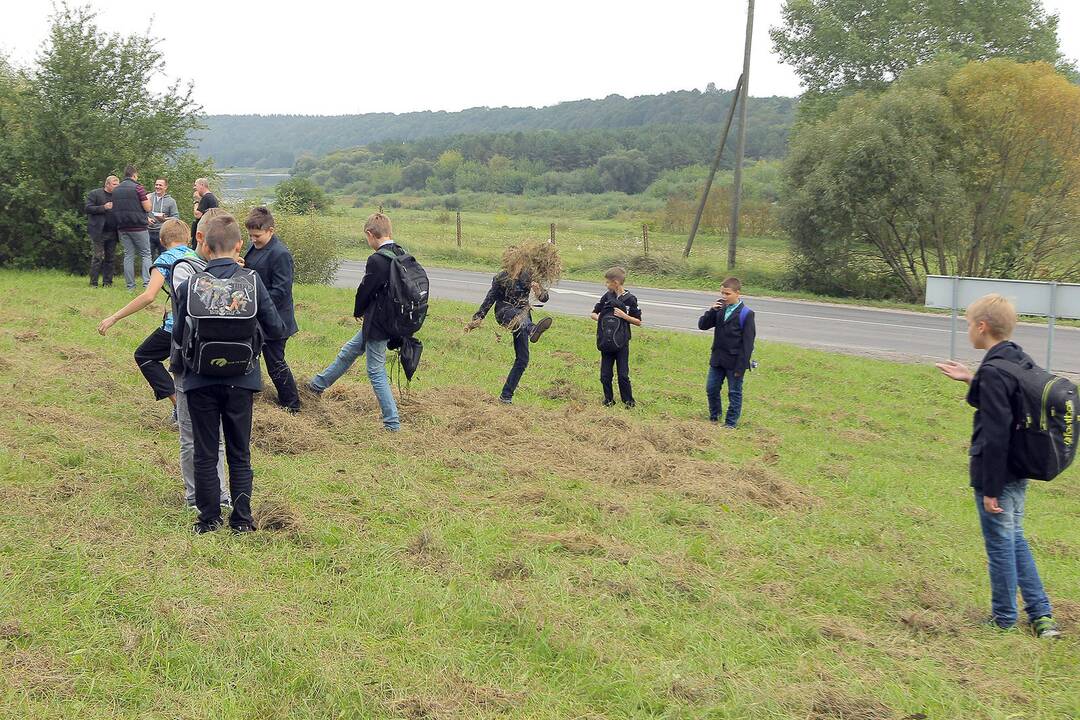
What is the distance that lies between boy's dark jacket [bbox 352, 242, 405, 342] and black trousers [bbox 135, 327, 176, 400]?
1547mm

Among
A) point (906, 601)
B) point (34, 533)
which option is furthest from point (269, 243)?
point (906, 601)

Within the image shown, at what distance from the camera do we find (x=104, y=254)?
16.5 meters

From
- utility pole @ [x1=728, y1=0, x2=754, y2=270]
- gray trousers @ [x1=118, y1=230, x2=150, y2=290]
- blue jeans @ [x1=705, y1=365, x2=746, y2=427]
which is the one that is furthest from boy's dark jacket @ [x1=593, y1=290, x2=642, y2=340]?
utility pole @ [x1=728, y1=0, x2=754, y2=270]

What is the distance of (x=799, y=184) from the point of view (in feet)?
90.4

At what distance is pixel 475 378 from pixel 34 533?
6.63 m

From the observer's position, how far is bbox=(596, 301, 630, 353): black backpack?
10039mm

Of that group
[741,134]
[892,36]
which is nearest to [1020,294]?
[741,134]

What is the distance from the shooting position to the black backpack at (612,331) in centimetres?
1004

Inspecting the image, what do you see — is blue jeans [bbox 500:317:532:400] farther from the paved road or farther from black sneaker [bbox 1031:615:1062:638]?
the paved road

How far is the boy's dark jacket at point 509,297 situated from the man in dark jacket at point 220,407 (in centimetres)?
410

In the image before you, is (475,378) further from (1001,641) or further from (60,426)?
(1001,641)

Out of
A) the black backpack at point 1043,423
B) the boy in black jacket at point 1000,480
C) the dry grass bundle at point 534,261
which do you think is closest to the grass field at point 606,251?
the dry grass bundle at point 534,261

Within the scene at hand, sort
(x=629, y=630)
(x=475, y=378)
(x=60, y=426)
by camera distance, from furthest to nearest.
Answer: (x=475, y=378), (x=60, y=426), (x=629, y=630)

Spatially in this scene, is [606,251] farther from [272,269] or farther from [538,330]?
[272,269]
